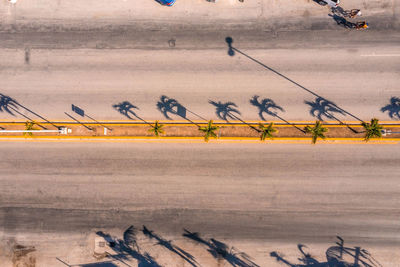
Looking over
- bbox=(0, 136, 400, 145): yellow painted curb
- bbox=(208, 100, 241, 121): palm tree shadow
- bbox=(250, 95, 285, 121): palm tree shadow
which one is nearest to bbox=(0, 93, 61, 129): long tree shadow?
bbox=(0, 136, 400, 145): yellow painted curb

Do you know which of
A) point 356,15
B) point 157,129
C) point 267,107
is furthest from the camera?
point 267,107

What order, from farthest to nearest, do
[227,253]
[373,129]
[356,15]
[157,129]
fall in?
1. [356,15]
2. [227,253]
3. [157,129]
4. [373,129]

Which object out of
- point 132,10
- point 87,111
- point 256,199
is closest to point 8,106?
point 87,111

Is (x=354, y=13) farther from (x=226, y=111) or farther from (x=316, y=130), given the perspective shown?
(x=226, y=111)

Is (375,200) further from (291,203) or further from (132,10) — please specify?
(132,10)

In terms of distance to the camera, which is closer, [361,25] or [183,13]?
[361,25]

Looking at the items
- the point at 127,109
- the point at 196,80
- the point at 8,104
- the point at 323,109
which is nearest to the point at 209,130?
the point at 196,80
